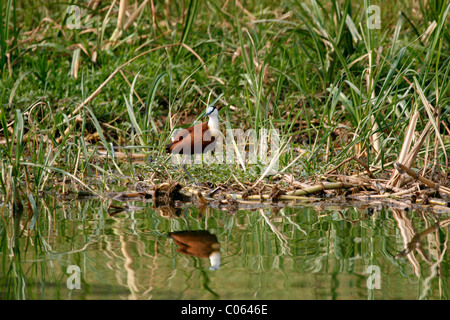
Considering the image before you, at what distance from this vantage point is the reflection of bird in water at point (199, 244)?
2.61 m

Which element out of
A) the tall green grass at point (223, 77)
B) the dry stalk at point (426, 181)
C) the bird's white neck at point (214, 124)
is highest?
the tall green grass at point (223, 77)

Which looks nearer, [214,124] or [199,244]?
[199,244]

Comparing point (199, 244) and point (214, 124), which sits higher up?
point (214, 124)

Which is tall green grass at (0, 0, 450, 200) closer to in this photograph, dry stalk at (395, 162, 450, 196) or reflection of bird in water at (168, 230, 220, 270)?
dry stalk at (395, 162, 450, 196)

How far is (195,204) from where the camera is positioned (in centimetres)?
381

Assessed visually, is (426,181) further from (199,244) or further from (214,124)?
(214,124)

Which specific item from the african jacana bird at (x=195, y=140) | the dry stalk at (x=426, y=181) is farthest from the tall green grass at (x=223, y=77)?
the dry stalk at (x=426, y=181)

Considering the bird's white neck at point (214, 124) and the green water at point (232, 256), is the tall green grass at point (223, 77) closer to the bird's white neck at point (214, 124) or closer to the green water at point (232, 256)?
the bird's white neck at point (214, 124)

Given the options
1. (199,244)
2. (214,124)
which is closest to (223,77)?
(214,124)

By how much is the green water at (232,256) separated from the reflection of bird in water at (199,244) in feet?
0.11

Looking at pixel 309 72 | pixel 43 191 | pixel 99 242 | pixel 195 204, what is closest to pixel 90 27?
pixel 309 72

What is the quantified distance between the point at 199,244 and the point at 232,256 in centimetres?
26

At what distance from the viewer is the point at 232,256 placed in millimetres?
2600

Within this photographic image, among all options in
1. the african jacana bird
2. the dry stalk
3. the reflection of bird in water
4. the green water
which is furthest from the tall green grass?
the reflection of bird in water
